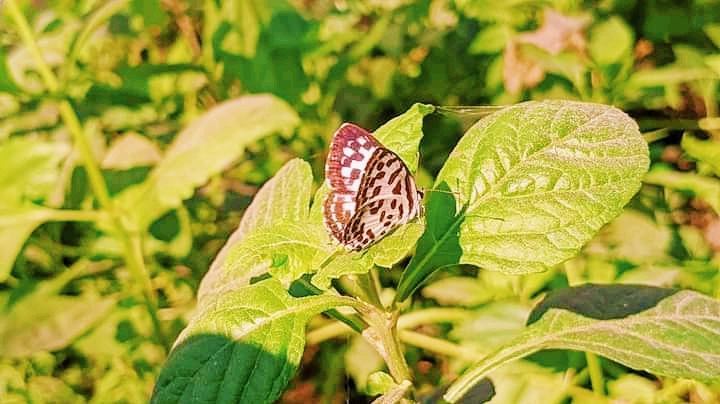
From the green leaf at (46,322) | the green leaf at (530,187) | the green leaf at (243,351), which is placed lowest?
the green leaf at (46,322)

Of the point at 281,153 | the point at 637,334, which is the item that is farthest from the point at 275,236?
the point at 281,153

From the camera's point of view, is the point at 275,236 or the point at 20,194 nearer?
the point at 275,236

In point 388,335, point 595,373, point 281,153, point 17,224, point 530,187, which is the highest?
point 530,187

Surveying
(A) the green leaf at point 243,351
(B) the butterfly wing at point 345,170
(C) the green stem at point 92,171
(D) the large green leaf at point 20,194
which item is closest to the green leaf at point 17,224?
(D) the large green leaf at point 20,194

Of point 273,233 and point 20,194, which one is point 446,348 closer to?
point 273,233

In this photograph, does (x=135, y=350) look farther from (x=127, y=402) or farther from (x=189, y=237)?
(x=189, y=237)

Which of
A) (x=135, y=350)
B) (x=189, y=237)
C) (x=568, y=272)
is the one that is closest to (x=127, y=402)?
(x=135, y=350)

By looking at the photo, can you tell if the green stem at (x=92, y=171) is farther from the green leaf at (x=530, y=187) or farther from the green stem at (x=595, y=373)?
the green leaf at (x=530, y=187)
